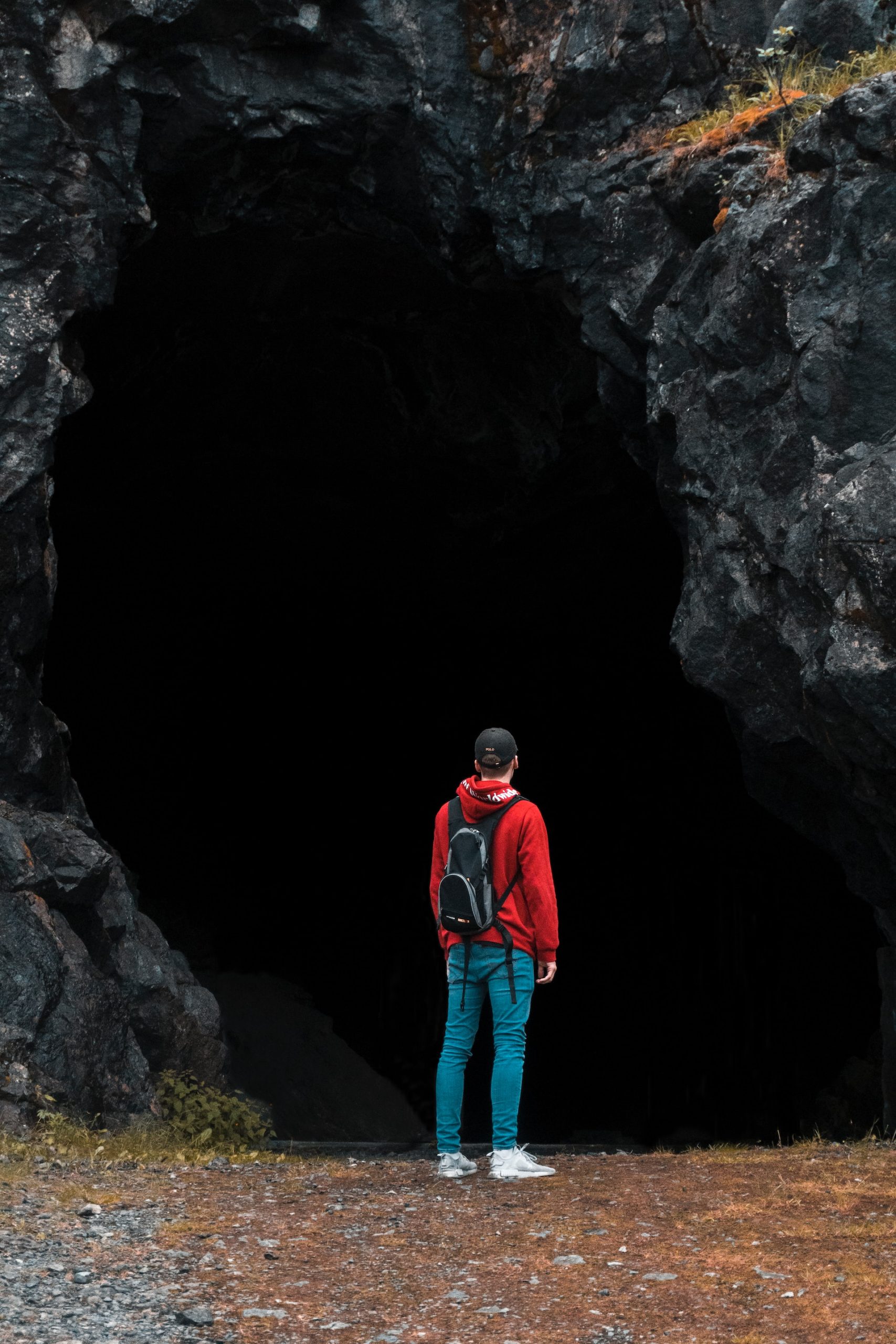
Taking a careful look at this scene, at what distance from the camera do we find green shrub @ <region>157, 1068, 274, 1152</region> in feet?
27.9

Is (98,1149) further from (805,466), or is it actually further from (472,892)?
(805,466)

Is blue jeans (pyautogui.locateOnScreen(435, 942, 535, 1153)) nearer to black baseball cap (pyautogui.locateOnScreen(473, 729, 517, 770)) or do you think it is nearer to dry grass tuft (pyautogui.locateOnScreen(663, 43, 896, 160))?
black baseball cap (pyautogui.locateOnScreen(473, 729, 517, 770))

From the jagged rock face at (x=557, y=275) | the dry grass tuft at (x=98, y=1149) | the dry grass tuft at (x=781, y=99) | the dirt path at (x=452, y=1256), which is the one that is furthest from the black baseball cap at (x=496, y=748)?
the dry grass tuft at (x=781, y=99)

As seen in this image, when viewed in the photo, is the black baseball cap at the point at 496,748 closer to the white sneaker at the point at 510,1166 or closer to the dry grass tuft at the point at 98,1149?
the white sneaker at the point at 510,1166

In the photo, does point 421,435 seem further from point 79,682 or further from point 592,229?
point 79,682

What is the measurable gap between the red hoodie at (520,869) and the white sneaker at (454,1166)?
103 cm

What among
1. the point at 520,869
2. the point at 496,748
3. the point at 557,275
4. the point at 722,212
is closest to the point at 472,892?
the point at 520,869

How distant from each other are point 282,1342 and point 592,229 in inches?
336

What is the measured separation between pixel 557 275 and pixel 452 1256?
26.7 ft

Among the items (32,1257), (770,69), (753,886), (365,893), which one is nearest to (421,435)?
(770,69)

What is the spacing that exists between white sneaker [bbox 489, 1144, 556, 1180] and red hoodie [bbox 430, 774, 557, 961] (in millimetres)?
944

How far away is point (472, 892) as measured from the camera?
5688 mm

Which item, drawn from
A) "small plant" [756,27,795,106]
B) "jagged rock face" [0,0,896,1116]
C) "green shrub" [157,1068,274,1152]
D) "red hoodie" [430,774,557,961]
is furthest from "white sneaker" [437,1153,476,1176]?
"small plant" [756,27,795,106]

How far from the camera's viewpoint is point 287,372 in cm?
1441
